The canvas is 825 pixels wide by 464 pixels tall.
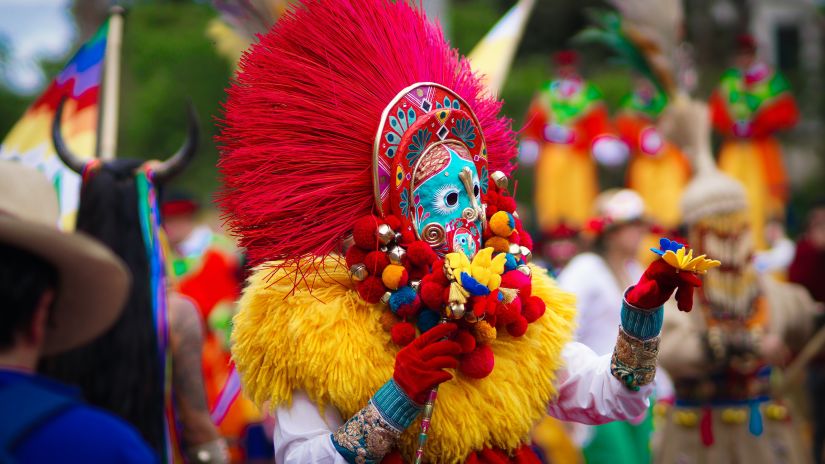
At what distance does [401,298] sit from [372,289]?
9 centimetres

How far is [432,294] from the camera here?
2914 millimetres

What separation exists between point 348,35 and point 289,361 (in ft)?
3.26

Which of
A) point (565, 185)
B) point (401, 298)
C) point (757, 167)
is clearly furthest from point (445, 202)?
point (565, 185)

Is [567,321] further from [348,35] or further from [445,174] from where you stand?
[348,35]

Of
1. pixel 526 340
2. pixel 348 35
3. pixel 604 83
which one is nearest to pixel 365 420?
pixel 526 340

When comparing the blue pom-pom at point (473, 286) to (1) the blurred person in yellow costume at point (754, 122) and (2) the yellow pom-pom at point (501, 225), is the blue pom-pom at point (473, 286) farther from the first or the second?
(1) the blurred person in yellow costume at point (754, 122)

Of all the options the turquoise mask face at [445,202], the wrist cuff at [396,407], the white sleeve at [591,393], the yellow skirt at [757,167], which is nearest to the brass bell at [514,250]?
the turquoise mask face at [445,202]

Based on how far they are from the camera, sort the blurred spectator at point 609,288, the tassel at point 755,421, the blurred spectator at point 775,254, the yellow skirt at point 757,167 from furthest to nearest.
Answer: the yellow skirt at point 757,167
the blurred spectator at point 775,254
the blurred spectator at point 609,288
the tassel at point 755,421

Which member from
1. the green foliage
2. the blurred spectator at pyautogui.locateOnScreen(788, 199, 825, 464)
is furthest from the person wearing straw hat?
the green foliage

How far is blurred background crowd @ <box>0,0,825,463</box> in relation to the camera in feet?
18.6

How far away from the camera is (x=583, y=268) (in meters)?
6.30

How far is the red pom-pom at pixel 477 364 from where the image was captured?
9.71 feet

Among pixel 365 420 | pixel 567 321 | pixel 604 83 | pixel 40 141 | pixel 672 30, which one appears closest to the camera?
pixel 365 420

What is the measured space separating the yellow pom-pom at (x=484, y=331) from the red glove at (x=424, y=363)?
0.43ft
